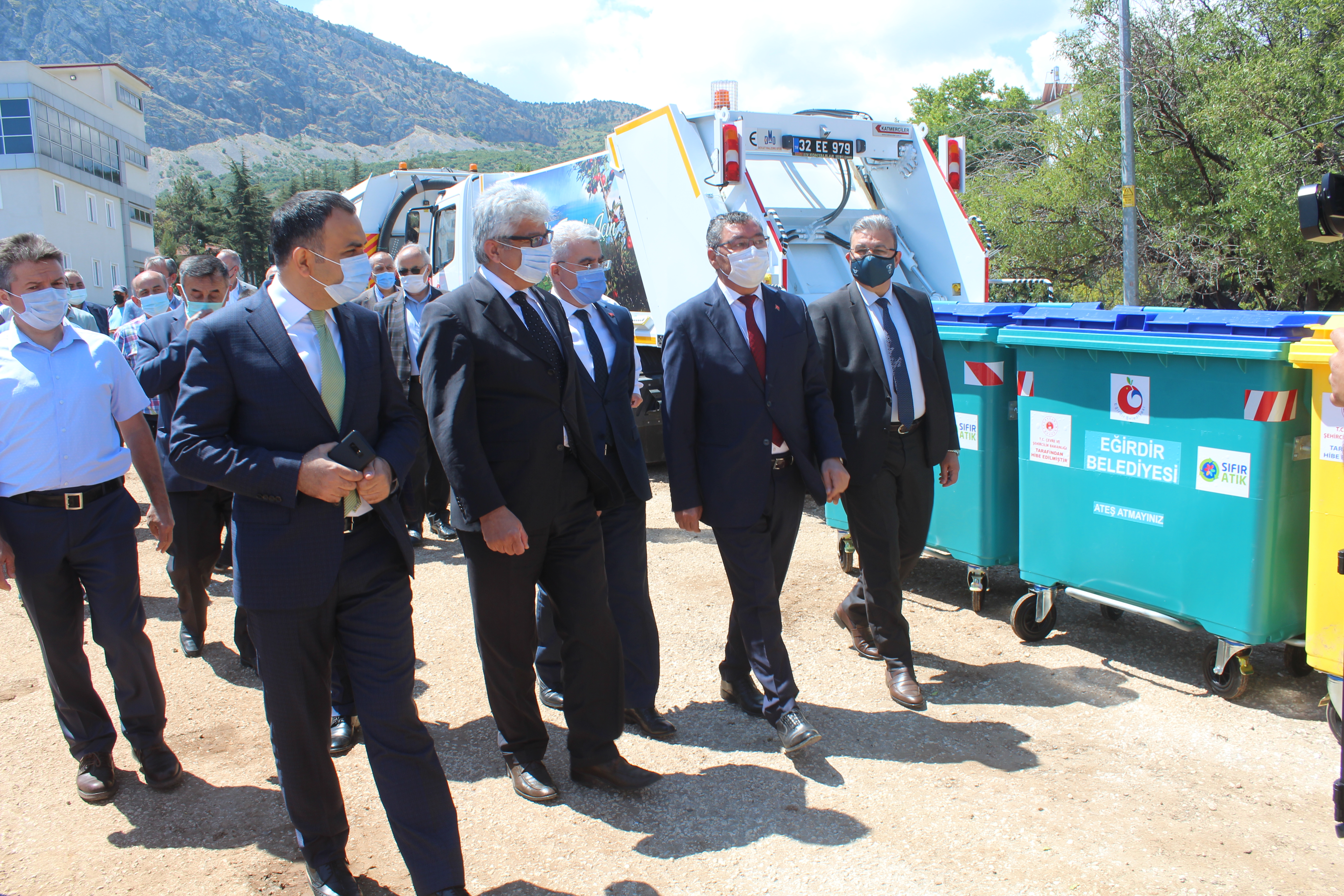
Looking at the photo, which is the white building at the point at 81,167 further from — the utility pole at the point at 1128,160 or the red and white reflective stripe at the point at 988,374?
the red and white reflective stripe at the point at 988,374

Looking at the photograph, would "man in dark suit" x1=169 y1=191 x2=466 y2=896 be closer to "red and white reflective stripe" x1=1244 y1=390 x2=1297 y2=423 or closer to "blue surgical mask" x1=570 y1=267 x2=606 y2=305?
"blue surgical mask" x1=570 y1=267 x2=606 y2=305

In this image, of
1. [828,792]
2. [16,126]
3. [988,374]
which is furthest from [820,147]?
[16,126]

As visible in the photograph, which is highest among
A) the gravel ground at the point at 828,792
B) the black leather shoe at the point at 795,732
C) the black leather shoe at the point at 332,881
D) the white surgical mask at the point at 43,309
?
the white surgical mask at the point at 43,309

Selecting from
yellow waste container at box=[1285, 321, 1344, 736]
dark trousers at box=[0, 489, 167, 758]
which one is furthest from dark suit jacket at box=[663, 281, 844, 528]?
dark trousers at box=[0, 489, 167, 758]

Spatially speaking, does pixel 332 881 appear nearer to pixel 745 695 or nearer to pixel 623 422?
pixel 623 422

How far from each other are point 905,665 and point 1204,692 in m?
1.31

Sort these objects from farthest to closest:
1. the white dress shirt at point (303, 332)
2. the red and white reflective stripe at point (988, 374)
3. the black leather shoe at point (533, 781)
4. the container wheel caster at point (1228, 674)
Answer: the red and white reflective stripe at point (988, 374), the container wheel caster at point (1228, 674), the black leather shoe at point (533, 781), the white dress shirt at point (303, 332)

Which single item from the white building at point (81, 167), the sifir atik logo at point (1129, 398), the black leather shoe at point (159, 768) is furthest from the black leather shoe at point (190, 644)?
the white building at point (81, 167)

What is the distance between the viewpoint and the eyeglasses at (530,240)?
326cm

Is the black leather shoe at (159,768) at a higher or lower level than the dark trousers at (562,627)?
lower

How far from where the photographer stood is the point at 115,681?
3564 mm

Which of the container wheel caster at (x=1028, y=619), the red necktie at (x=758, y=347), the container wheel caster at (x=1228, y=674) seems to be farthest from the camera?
the container wheel caster at (x=1028, y=619)

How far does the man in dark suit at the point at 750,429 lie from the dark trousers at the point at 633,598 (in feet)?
0.65

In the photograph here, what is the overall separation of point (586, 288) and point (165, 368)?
219 centimetres
